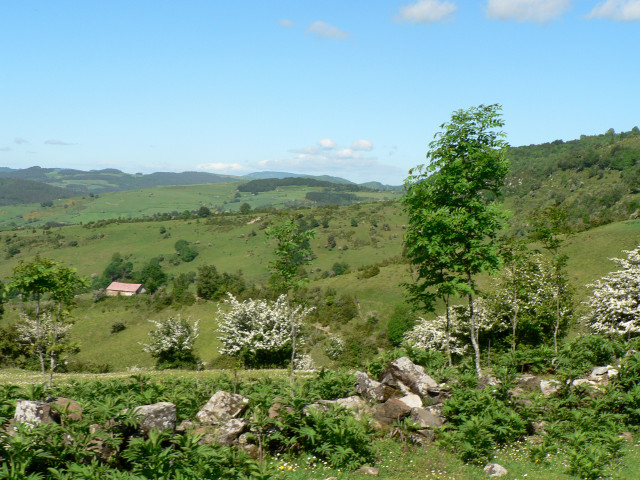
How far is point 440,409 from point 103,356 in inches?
2078

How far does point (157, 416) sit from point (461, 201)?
45.7ft

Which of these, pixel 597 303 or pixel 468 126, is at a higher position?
pixel 468 126

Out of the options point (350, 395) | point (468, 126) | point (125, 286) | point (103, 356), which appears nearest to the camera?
point (350, 395)

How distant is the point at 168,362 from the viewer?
42312mm

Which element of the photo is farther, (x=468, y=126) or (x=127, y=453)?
(x=468, y=126)

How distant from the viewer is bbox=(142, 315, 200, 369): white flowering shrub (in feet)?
136

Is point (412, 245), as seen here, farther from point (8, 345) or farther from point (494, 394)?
point (8, 345)

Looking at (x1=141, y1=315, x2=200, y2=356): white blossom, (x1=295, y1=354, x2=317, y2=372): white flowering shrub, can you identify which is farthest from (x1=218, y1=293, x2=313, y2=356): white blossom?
(x1=141, y1=315, x2=200, y2=356): white blossom

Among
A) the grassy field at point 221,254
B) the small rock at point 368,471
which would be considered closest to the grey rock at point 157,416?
the small rock at point 368,471

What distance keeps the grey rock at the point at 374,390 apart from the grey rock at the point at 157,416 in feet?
22.1

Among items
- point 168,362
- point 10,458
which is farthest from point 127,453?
point 168,362

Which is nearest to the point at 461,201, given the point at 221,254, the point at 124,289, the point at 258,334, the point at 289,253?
the point at 289,253

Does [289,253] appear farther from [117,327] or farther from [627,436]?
[117,327]

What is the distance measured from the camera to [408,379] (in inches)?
626
